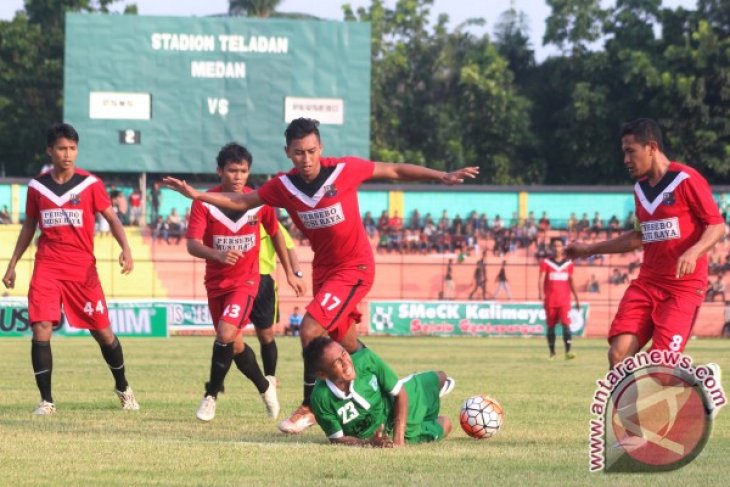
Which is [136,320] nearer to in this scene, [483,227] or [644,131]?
[483,227]

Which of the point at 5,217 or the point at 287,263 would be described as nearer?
the point at 287,263

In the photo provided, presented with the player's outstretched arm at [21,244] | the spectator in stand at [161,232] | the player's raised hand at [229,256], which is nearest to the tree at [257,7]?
the spectator in stand at [161,232]

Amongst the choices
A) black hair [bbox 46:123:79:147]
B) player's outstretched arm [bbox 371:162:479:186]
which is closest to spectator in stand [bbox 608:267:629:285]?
black hair [bbox 46:123:79:147]

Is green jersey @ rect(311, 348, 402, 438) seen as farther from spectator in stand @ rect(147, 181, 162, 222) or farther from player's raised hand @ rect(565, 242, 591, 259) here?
spectator in stand @ rect(147, 181, 162, 222)

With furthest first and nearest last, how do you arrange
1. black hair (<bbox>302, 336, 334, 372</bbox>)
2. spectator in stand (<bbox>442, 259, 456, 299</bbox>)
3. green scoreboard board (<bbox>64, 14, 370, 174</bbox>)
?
spectator in stand (<bbox>442, 259, 456, 299</bbox>), green scoreboard board (<bbox>64, 14, 370, 174</bbox>), black hair (<bbox>302, 336, 334, 372</bbox>)

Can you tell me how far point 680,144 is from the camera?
52969 mm

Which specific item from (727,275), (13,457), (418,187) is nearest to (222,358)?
(13,457)

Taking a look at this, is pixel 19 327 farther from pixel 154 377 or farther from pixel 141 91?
pixel 154 377

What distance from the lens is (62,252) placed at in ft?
39.2

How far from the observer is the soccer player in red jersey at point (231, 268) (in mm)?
11375

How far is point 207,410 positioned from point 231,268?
126 centimetres

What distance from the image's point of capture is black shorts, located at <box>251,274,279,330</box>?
12.7 metres

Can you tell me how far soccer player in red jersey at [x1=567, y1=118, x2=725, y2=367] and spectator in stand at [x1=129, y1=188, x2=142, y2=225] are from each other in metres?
35.7

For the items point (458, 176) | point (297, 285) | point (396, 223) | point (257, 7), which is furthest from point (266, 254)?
point (257, 7)
